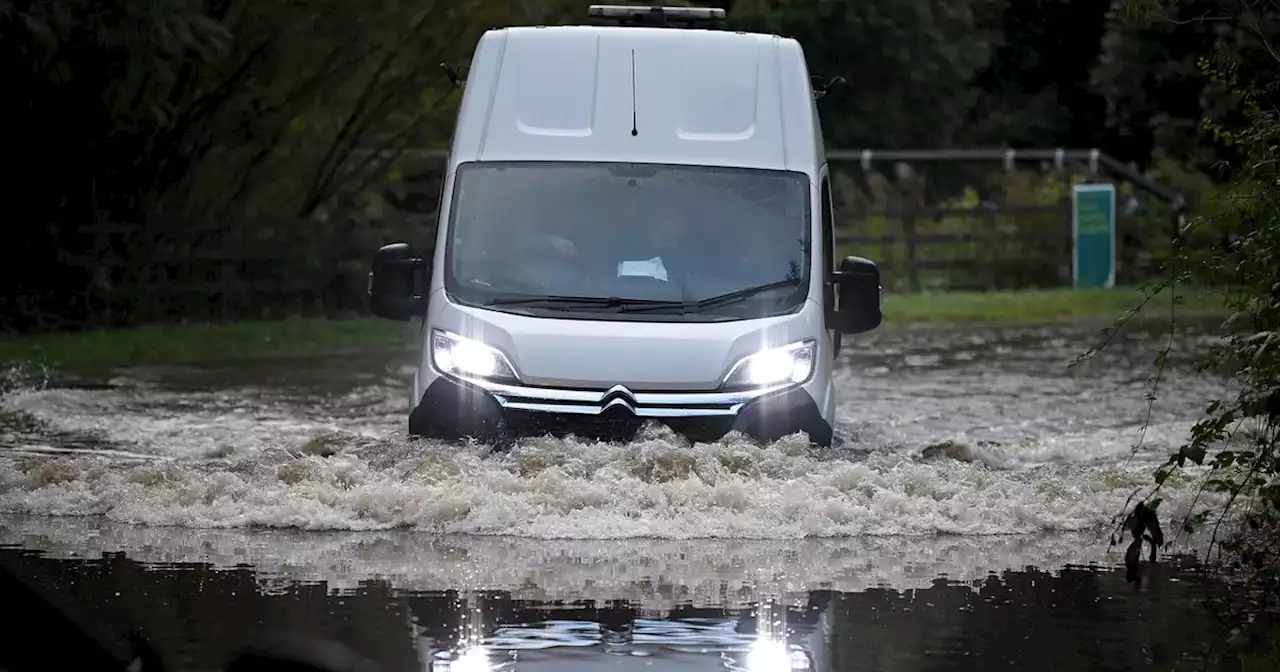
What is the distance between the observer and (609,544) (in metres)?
12.1

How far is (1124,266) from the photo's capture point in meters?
42.1

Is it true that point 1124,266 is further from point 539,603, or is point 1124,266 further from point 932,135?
point 539,603

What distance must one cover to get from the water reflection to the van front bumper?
2261 mm

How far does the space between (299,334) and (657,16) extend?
15.2 metres

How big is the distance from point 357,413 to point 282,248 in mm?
13598

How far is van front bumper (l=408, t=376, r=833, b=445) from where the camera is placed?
13055mm

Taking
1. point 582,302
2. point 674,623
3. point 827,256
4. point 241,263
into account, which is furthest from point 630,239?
point 241,263

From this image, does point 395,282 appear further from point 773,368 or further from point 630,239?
point 773,368

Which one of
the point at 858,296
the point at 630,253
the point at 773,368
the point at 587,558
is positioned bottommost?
the point at 587,558

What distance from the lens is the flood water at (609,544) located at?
30.3 ft

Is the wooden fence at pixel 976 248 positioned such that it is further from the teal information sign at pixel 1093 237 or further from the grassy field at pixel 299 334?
the grassy field at pixel 299 334

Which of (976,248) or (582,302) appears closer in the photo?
(582,302)

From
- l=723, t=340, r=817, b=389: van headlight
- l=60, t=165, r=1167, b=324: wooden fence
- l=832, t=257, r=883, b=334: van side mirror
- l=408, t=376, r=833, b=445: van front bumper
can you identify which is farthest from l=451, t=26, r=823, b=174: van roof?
l=60, t=165, r=1167, b=324: wooden fence

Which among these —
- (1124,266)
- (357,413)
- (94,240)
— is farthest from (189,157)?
(1124,266)
